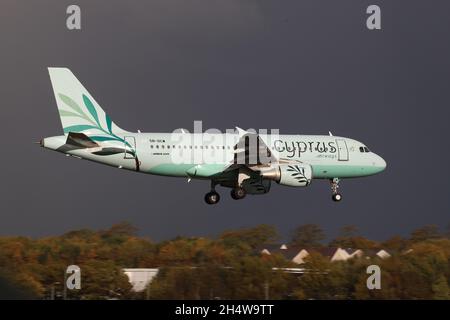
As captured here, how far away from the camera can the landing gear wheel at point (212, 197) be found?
53969 millimetres

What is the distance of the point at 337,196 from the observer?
181 ft

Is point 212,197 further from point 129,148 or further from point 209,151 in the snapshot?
point 129,148

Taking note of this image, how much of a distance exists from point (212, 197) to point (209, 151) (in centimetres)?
372

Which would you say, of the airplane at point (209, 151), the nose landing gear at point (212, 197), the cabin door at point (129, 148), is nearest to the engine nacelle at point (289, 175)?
the airplane at point (209, 151)

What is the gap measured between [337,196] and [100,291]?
14.9 meters

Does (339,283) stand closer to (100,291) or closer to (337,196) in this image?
(337,196)

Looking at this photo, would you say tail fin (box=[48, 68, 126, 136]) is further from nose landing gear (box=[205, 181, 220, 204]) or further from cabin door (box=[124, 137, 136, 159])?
nose landing gear (box=[205, 181, 220, 204])

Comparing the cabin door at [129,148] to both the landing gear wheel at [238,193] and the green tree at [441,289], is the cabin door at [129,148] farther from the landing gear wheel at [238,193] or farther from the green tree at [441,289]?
the green tree at [441,289]

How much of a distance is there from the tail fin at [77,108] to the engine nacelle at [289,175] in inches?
335
